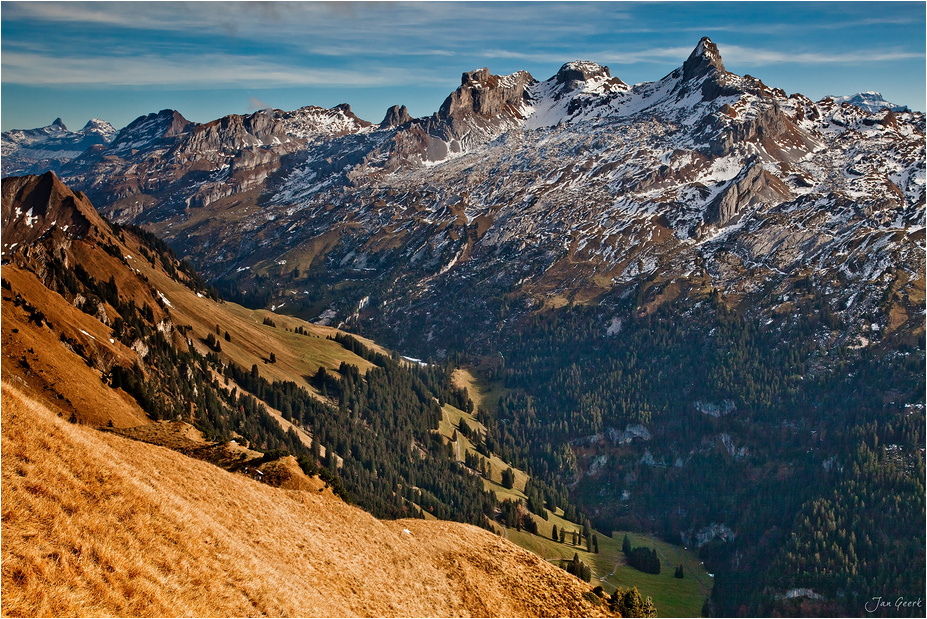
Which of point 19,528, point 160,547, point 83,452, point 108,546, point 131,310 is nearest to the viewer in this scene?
point 19,528

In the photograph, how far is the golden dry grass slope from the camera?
34.8 meters

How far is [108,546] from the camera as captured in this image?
3744 centimetres

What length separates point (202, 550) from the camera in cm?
4428

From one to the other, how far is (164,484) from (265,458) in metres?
25.6

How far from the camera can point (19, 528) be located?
34719mm

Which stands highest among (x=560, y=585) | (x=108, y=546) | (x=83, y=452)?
(x=83, y=452)

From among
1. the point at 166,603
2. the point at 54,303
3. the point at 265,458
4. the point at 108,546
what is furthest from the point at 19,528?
the point at 54,303

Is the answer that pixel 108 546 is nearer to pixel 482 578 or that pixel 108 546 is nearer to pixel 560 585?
pixel 482 578

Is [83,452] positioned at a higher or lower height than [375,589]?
higher

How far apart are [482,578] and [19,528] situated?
48.7 m

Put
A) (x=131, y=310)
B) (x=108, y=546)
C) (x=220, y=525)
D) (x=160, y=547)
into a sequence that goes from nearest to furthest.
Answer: (x=108, y=546) < (x=160, y=547) < (x=220, y=525) < (x=131, y=310)

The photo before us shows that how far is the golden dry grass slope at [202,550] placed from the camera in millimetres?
34781

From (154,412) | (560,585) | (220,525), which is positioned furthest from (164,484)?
(154,412)

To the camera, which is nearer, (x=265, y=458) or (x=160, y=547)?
(x=160, y=547)
